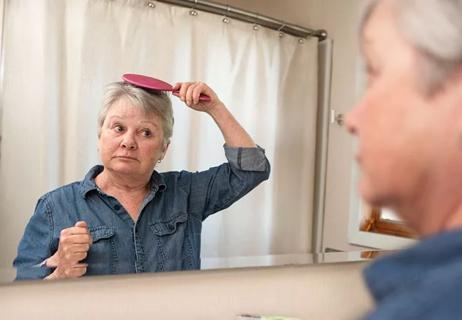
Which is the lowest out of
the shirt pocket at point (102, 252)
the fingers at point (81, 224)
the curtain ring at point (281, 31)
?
the shirt pocket at point (102, 252)

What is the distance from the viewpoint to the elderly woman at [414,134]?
330 millimetres

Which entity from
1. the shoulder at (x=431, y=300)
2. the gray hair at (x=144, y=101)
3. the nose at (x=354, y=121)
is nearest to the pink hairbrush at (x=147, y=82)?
the gray hair at (x=144, y=101)

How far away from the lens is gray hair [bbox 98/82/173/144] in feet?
2.58

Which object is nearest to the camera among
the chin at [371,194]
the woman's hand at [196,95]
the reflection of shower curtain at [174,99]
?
the chin at [371,194]

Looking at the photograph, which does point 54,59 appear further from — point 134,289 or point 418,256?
point 418,256

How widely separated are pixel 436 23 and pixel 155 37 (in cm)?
56

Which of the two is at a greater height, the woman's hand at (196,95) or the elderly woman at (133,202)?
the woman's hand at (196,95)

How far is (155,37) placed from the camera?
0.83m

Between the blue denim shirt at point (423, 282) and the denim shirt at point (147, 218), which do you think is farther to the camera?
the denim shirt at point (147, 218)

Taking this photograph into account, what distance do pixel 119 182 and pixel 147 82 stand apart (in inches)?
6.9

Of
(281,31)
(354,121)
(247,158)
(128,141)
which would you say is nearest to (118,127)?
(128,141)

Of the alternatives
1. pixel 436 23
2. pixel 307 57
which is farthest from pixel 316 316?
pixel 436 23

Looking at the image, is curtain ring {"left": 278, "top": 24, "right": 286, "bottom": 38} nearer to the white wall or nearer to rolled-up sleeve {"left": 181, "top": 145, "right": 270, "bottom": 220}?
the white wall

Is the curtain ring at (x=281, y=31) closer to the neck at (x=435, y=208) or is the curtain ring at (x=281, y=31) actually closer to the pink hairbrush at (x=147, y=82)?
the pink hairbrush at (x=147, y=82)
